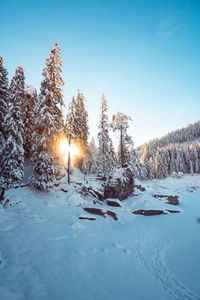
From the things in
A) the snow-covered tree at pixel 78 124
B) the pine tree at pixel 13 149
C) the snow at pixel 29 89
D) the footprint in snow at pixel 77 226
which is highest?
the snow at pixel 29 89

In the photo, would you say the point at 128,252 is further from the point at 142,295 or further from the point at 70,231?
the point at 70,231

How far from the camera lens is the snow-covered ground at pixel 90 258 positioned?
4555 millimetres

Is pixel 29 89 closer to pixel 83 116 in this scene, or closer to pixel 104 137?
pixel 83 116

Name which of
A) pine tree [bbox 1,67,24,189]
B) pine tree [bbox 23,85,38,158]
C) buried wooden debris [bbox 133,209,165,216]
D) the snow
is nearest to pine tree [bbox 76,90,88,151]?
the snow

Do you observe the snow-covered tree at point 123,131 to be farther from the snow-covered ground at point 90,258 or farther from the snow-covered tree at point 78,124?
the snow-covered ground at point 90,258

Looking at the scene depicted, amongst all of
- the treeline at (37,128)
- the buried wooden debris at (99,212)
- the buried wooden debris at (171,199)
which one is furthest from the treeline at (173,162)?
the treeline at (37,128)

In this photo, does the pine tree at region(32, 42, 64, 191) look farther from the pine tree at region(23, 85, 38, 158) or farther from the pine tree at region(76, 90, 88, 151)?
the pine tree at region(76, 90, 88, 151)

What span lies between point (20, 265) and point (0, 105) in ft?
58.1

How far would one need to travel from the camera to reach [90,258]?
260 inches

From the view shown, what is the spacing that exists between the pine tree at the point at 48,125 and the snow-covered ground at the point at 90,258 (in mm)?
3403

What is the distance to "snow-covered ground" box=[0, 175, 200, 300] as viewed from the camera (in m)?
4.55

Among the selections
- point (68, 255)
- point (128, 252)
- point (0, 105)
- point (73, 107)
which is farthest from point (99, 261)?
point (73, 107)

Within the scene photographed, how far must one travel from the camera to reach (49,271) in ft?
16.9

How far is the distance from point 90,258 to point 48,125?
1417cm
